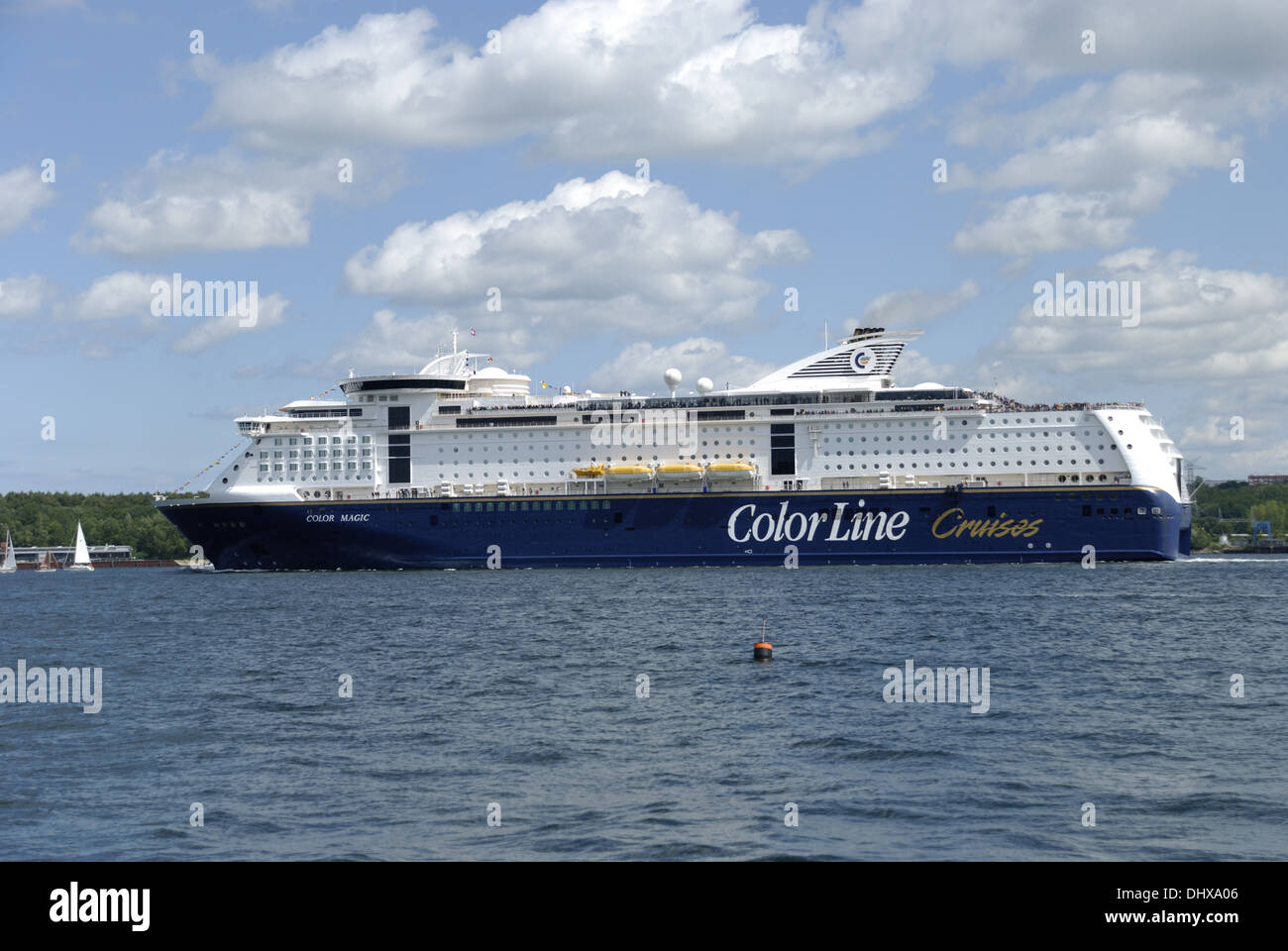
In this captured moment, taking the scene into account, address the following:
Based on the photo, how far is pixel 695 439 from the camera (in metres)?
67.0

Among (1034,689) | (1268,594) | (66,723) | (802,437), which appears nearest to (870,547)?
(802,437)

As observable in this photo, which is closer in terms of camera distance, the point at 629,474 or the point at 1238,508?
the point at 629,474

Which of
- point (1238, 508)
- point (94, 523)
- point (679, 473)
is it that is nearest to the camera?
point (679, 473)

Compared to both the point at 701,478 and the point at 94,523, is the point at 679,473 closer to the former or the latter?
the point at 701,478

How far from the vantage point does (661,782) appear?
17031 millimetres

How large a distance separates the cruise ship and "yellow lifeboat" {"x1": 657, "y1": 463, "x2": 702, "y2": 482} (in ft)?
0.26

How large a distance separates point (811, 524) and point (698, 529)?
222 inches

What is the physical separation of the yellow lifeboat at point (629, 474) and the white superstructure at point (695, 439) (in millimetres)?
115

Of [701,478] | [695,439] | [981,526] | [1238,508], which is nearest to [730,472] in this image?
[701,478]

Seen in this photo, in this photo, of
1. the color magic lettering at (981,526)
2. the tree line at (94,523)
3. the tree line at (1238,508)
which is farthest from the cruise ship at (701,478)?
the tree line at (1238,508)

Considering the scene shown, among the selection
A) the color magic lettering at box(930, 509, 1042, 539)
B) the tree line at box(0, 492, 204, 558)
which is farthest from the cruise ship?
the tree line at box(0, 492, 204, 558)
